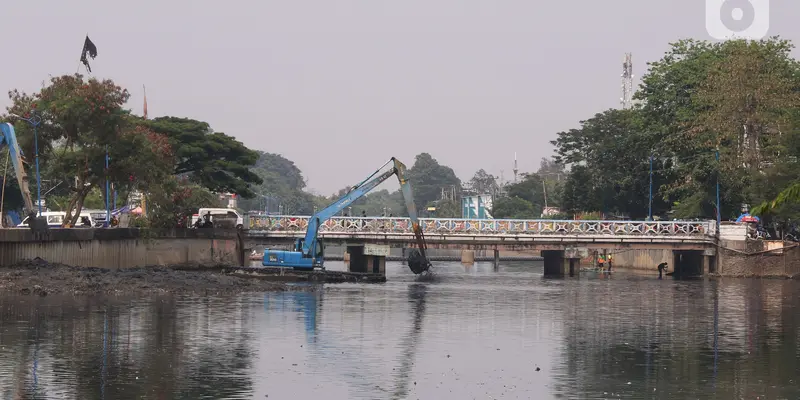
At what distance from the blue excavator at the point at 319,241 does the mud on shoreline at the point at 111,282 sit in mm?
6103

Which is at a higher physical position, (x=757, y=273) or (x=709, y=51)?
(x=709, y=51)

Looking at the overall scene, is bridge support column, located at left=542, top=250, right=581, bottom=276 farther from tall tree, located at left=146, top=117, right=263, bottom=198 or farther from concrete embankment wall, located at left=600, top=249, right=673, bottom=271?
tall tree, located at left=146, top=117, right=263, bottom=198

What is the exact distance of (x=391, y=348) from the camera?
3631 centimetres

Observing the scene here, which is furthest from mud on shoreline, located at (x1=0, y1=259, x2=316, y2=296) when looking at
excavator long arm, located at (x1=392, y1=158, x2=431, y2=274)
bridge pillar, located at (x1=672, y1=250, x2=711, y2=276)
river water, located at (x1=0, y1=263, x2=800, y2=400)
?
bridge pillar, located at (x1=672, y1=250, x2=711, y2=276)

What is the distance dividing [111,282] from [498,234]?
3793 centimetres

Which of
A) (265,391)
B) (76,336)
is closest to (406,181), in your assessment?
(76,336)

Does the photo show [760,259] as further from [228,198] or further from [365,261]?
[228,198]

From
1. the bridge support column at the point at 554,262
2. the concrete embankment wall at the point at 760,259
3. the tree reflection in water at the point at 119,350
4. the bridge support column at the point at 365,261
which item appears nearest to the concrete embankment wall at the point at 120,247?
the tree reflection in water at the point at 119,350

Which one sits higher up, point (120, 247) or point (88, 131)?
point (88, 131)

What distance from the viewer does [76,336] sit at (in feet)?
119

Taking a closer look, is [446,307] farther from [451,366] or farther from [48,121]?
[48,121]

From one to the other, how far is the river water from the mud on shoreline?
2579 mm

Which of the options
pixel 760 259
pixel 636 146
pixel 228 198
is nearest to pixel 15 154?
pixel 760 259

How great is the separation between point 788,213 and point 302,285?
36.5 metres
